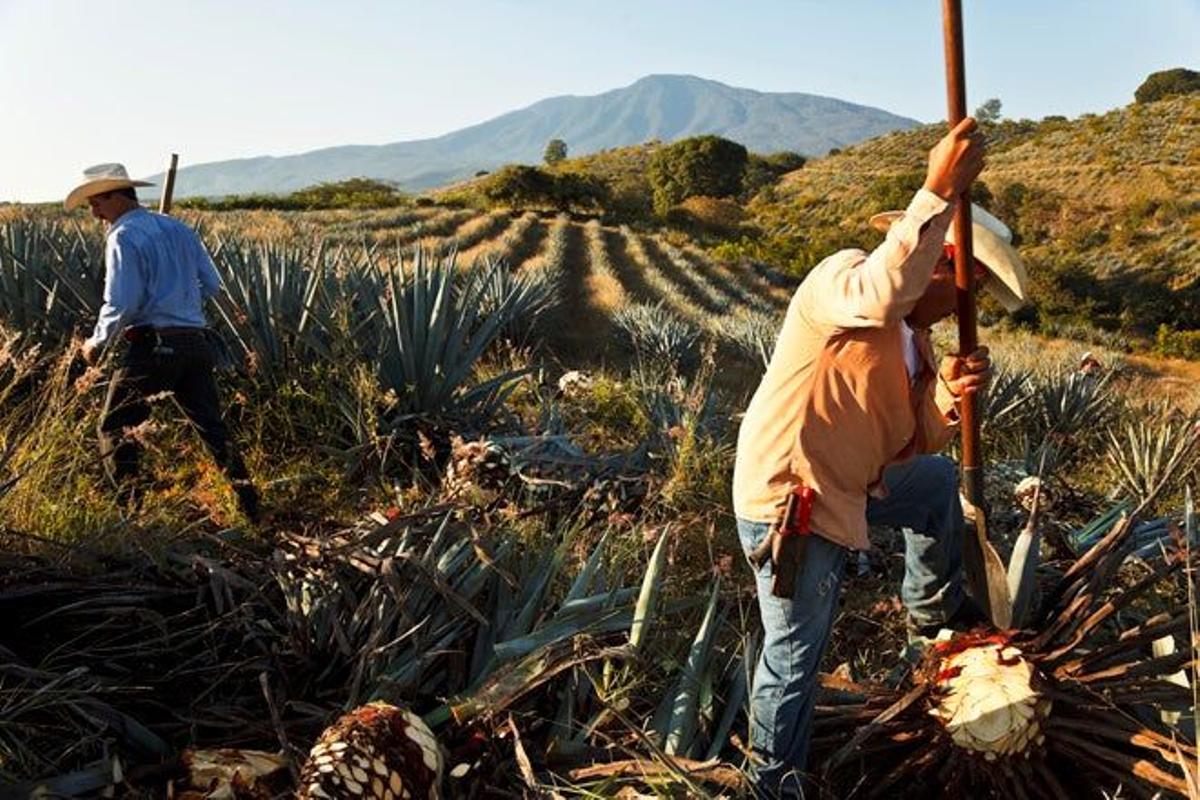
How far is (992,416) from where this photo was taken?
7523 millimetres

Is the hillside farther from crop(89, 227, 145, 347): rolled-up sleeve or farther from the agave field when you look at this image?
the agave field

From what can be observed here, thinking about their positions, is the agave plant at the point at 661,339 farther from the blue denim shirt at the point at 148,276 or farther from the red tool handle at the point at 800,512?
the red tool handle at the point at 800,512

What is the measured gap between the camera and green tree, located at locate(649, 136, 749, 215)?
65.4 metres

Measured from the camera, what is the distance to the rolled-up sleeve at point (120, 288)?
4414mm

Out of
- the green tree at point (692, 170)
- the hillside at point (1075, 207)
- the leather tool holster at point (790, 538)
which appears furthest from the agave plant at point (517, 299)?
the green tree at point (692, 170)

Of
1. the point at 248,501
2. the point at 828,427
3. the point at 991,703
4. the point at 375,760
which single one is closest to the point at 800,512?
the point at 828,427

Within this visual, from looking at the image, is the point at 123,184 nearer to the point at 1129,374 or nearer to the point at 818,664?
the point at 818,664

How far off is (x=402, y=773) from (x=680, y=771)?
65cm

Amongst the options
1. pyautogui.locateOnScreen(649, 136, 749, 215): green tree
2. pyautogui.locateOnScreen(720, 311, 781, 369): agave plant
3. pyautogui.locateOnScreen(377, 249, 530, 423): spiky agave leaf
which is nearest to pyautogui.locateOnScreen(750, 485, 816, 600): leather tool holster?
pyautogui.locateOnScreen(377, 249, 530, 423): spiky agave leaf

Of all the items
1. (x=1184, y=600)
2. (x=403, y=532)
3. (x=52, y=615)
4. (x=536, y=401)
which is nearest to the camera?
(x=52, y=615)

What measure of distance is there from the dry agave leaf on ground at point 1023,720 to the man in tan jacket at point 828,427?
0.28 meters

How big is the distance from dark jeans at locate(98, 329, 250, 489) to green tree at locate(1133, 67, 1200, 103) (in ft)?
273

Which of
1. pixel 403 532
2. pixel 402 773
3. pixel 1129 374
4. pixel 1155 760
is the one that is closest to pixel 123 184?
pixel 403 532

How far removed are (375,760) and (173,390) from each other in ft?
9.73
